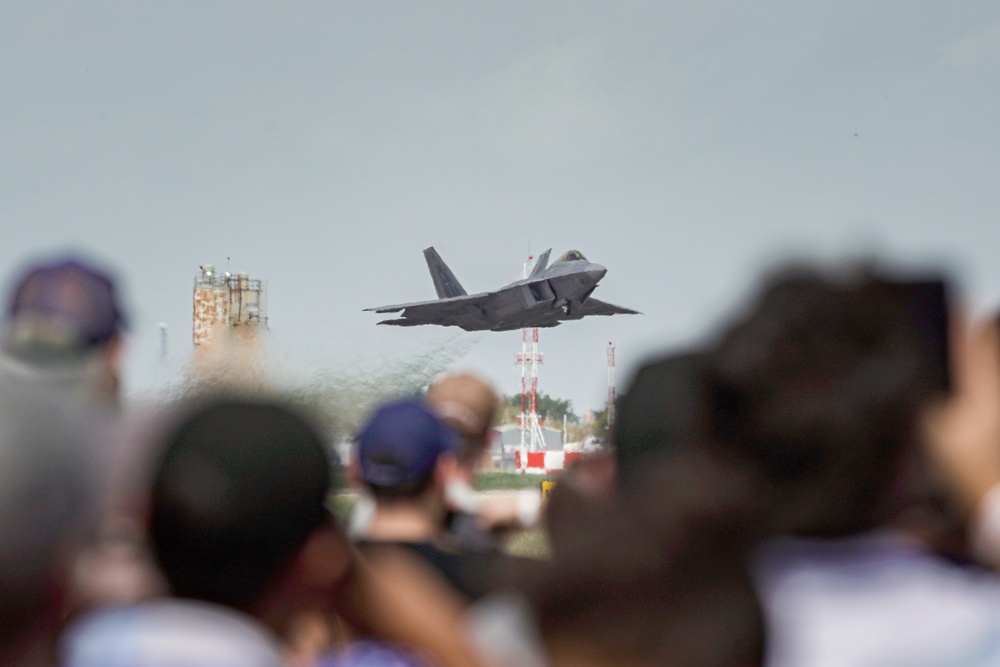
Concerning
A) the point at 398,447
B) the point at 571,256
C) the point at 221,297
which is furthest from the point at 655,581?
the point at 221,297

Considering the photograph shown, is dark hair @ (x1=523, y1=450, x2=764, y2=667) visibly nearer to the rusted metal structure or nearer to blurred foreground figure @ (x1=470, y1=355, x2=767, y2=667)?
blurred foreground figure @ (x1=470, y1=355, x2=767, y2=667)

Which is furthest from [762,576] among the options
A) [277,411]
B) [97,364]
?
[97,364]

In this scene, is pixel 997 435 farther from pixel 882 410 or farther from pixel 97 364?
pixel 97 364

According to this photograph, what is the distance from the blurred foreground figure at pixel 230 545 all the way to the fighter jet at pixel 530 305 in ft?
80.8

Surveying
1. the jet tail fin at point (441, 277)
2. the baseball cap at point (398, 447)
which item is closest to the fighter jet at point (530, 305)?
the jet tail fin at point (441, 277)

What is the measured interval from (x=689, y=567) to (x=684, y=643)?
104 millimetres

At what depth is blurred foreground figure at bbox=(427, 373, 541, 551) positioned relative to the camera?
2916 millimetres

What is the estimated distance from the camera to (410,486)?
93.0 inches

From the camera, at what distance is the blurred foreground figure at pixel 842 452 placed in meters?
1.47

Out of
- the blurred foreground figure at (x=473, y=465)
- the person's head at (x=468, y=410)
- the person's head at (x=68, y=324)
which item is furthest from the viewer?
the person's head at (x=468, y=410)

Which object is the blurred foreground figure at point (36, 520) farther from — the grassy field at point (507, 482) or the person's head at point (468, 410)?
the grassy field at point (507, 482)

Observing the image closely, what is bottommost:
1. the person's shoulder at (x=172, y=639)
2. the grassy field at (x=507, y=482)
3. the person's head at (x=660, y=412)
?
the grassy field at (x=507, y=482)

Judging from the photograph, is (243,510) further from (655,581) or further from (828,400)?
(828,400)

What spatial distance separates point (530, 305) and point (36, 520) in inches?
1048
